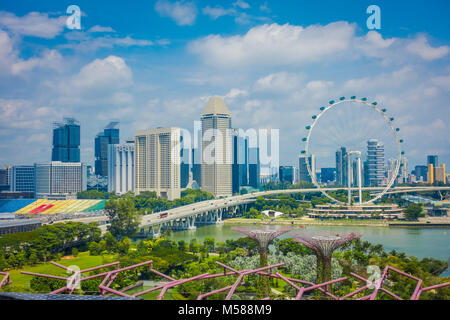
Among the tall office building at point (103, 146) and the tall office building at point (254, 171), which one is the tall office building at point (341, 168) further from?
the tall office building at point (103, 146)

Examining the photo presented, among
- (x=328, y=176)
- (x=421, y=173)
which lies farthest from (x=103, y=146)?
(x=421, y=173)

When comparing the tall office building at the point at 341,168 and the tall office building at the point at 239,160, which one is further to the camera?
the tall office building at the point at 341,168

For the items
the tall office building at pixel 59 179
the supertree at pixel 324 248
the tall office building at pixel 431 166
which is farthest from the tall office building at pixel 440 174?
the supertree at pixel 324 248

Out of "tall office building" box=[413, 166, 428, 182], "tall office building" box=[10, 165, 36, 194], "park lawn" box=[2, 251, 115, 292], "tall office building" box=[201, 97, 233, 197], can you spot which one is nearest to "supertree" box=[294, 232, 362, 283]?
"park lawn" box=[2, 251, 115, 292]

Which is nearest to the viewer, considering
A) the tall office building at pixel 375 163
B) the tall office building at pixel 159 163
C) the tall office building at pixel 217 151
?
the tall office building at pixel 159 163

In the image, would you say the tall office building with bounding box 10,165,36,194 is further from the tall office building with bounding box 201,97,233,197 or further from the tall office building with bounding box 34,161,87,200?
the tall office building with bounding box 201,97,233,197

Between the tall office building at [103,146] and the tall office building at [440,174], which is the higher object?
the tall office building at [103,146]
